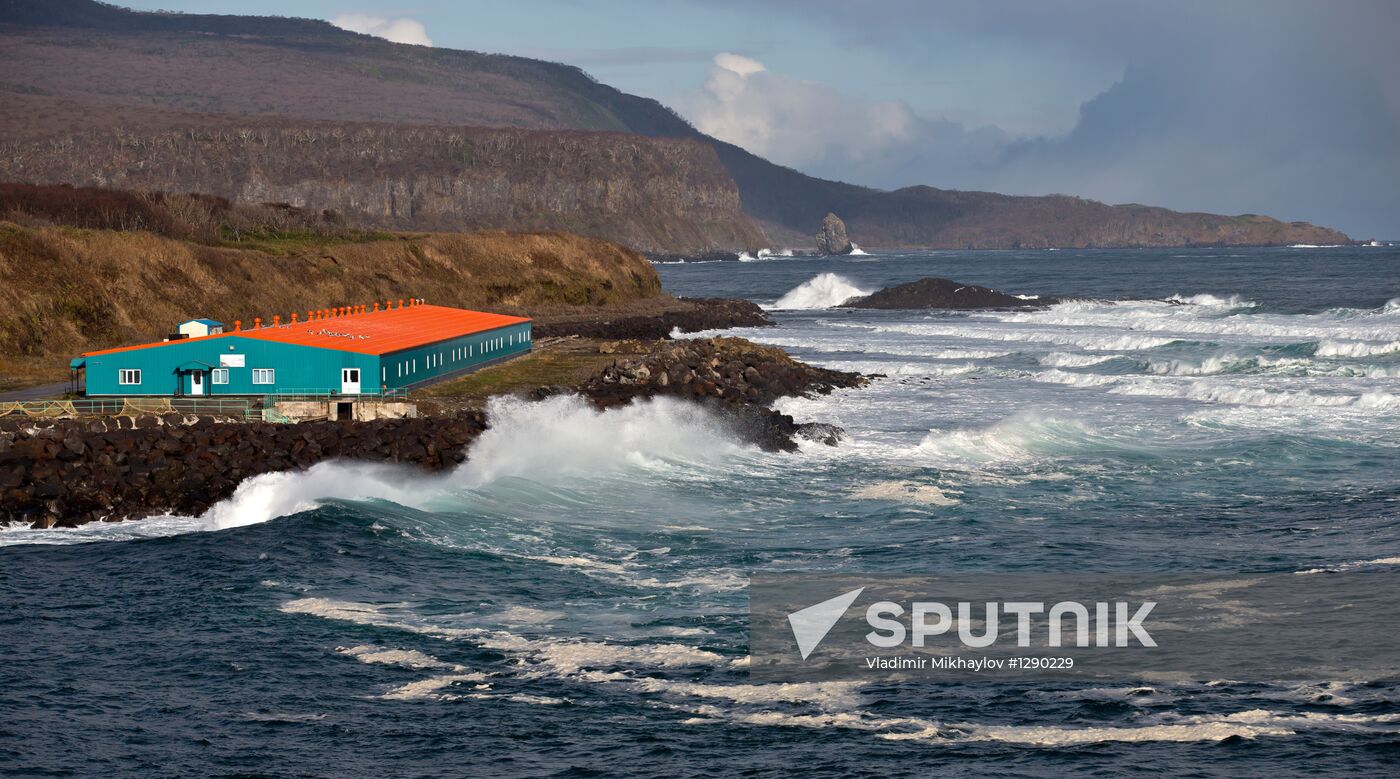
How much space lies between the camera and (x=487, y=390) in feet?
175

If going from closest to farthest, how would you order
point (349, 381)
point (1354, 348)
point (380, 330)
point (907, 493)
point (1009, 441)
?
point (907, 493) → point (1009, 441) → point (349, 381) → point (380, 330) → point (1354, 348)

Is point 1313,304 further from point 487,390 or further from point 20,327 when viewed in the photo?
point 20,327

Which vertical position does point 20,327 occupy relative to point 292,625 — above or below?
above

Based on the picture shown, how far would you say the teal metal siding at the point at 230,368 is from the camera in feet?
159

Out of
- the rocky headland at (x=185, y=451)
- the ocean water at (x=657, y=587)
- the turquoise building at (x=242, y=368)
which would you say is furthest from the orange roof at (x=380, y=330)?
the ocean water at (x=657, y=587)

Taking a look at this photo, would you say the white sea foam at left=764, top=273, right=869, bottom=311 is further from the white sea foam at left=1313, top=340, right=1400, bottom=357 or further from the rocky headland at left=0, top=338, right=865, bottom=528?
the rocky headland at left=0, top=338, right=865, bottom=528

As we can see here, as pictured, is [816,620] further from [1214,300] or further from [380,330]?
[1214,300]

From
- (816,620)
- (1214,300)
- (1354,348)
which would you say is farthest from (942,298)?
(816,620)

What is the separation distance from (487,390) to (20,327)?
22.4m

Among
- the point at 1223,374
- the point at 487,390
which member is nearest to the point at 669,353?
the point at 487,390

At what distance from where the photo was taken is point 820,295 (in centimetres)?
15525

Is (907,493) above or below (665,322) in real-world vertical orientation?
below

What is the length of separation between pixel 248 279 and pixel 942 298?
71.0 meters

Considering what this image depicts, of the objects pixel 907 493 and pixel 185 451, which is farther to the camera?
pixel 185 451
